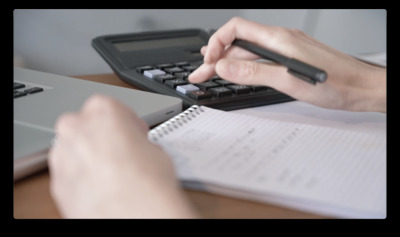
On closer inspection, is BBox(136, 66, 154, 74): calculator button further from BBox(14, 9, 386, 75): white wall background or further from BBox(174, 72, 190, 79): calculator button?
BBox(14, 9, 386, 75): white wall background

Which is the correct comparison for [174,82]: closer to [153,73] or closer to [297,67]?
[153,73]

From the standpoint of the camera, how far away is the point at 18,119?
1.54ft

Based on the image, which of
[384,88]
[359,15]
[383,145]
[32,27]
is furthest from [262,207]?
[359,15]

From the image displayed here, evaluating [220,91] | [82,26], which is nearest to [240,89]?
[220,91]

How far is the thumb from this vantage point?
1.85ft

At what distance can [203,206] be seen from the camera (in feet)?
1.20

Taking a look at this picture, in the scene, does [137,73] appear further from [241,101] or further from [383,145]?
[383,145]

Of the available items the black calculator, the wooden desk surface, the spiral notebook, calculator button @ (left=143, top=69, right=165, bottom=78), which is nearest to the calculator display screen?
the black calculator

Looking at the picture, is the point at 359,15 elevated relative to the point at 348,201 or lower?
elevated

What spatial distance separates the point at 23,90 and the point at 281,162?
0.34 metres

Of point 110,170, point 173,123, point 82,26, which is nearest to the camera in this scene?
point 110,170

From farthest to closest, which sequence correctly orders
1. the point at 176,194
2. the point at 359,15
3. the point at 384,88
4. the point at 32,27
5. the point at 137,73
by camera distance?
the point at 359,15
the point at 32,27
the point at 137,73
the point at 384,88
the point at 176,194

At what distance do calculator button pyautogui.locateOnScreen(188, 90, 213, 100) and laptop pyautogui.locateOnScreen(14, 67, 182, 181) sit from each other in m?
0.03
